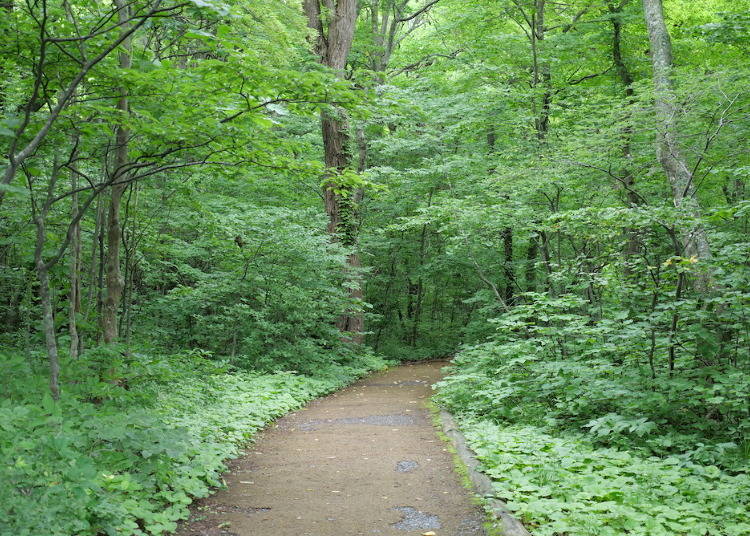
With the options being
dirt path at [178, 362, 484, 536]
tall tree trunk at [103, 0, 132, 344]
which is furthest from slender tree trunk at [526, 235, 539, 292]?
tall tree trunk at [103, 0, 132, 344]

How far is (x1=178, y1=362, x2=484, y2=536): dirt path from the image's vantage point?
4129 millimetres

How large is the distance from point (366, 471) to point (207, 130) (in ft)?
11.6

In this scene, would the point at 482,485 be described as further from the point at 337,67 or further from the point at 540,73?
the point at 540,73

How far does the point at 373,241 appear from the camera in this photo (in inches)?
696

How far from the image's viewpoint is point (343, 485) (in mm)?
5133

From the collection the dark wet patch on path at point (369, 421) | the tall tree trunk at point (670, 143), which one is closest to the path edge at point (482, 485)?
the dark wet patch on path at point (369, 421)

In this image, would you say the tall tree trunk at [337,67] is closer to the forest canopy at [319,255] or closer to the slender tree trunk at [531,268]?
the forest canopy at [319,255]

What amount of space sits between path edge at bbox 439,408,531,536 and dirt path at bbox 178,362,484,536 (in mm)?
131

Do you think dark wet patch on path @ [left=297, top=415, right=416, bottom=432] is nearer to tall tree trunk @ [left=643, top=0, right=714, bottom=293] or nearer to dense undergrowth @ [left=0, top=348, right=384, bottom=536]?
dense undergrowth @ [left=0, top=348, right=384, bottom=536]

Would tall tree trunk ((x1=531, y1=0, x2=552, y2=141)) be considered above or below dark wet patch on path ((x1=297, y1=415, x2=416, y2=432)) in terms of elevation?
above

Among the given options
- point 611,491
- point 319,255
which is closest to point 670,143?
point 611,491

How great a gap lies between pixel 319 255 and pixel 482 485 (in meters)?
7.21

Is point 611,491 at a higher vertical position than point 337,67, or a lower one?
lower

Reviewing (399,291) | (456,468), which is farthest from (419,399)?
(399,291)
